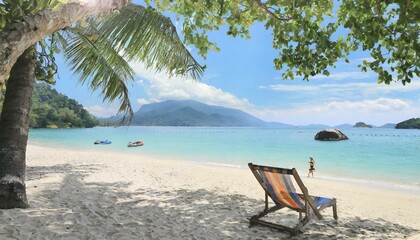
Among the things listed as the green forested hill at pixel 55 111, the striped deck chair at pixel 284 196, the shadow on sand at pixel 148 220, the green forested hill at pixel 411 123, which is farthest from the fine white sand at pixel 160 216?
the green forested hill at pixel 411 123

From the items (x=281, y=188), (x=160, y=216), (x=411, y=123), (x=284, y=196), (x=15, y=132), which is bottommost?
(x=160, y=216)

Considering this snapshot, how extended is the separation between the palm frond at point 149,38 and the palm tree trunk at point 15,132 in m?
1.35

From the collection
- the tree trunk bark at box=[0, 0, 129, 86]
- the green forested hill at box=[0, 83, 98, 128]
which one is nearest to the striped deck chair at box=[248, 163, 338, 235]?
the tree trunk bark at box=[0, 0, 129, 86]

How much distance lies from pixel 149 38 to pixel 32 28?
3.81 metres

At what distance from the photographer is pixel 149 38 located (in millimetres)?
5762

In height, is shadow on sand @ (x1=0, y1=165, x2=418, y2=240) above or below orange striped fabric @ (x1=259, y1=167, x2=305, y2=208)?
below

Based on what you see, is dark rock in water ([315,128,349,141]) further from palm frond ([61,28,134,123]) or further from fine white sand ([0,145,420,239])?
palm frond ([61,28,134,123])

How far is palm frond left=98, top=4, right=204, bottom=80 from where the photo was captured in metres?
5.27

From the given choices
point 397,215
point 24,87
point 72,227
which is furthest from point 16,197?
point 397,215

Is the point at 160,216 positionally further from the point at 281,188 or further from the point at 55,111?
the point at 55,111

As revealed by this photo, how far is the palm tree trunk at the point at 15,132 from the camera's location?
454cm

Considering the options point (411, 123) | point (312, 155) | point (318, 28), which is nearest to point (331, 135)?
point (312, 155)

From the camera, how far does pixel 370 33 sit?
4293mm

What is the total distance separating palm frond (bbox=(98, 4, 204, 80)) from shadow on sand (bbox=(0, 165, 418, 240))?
2.64 m
